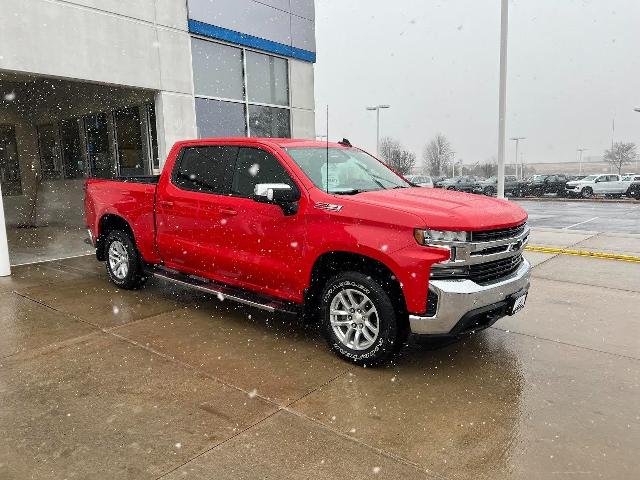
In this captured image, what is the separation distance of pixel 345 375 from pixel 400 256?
1121 mm

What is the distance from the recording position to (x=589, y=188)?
104ft

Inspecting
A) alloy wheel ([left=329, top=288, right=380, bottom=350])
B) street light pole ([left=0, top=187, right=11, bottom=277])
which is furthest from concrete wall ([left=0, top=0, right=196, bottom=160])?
alloy wheel ([left=329, top=288, right=380, bottom=350])

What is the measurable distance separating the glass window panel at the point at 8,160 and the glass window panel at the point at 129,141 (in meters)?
5.72

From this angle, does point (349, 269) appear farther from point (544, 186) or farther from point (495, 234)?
point (544, 186)

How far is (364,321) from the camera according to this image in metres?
4.16

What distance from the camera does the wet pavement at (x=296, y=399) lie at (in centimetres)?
290

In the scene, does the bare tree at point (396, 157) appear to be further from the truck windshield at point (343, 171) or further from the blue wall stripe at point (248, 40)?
the truck windshield at point (343, 171)

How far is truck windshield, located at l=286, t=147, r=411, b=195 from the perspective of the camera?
15.2 feet

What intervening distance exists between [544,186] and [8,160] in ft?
105

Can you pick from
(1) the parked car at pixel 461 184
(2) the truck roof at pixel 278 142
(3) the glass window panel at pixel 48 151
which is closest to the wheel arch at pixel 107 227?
(2) the truck roof at pixel 278 142

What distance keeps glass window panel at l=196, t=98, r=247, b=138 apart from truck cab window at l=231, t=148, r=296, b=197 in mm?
7467

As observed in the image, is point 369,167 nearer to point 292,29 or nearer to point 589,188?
point 292,29

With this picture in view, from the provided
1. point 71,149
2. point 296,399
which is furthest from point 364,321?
point 71,149

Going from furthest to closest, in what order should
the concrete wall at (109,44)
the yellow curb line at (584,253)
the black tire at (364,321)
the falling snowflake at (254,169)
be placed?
the yellow curb line at (584,253)
the concrete wall at (109,44)
the falling snowflake at (254,169)
the black tire at (364,321)
